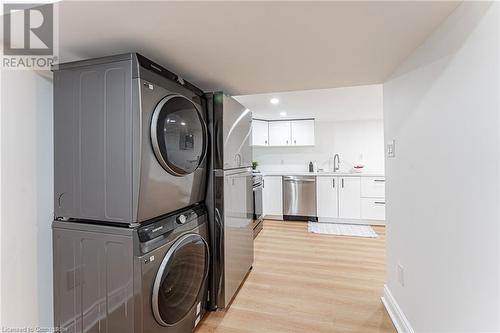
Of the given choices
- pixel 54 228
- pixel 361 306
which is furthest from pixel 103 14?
pixel 361 306

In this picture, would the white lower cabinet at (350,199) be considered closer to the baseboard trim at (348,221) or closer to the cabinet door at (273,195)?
the baseboard trim at (348,221)

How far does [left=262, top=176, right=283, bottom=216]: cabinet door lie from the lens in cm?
475

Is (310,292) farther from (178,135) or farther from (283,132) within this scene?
(283,132)

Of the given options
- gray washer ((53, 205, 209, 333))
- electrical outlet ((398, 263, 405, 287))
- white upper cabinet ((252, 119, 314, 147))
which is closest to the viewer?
gray washer ((53, 205, 209, 333))

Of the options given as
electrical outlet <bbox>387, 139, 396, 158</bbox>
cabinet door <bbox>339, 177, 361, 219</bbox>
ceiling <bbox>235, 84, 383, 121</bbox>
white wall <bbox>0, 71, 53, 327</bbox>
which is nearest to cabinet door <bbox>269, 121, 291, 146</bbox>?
ceiling <bbox>235, 84, 383, 121</bbox>

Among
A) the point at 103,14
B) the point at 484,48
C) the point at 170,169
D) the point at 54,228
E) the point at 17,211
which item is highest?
the point at 103,14

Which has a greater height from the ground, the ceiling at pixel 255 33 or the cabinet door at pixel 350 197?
the ceiling at pixel 255 33

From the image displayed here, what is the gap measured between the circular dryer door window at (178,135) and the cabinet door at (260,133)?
3193 mm

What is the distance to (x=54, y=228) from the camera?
1322mm

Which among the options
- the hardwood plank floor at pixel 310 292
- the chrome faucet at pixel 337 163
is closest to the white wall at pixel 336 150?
the chrome faucet at pixel 337 163

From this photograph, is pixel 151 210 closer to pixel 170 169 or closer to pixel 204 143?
pixel 170 169

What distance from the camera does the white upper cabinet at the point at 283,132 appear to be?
16.0ft

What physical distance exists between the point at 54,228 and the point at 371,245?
3.53 metres

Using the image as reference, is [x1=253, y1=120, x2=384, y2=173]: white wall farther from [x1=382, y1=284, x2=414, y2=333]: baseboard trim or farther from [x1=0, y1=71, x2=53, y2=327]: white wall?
[x1=0, y1=71, x2=53, y2=327]: white wall
